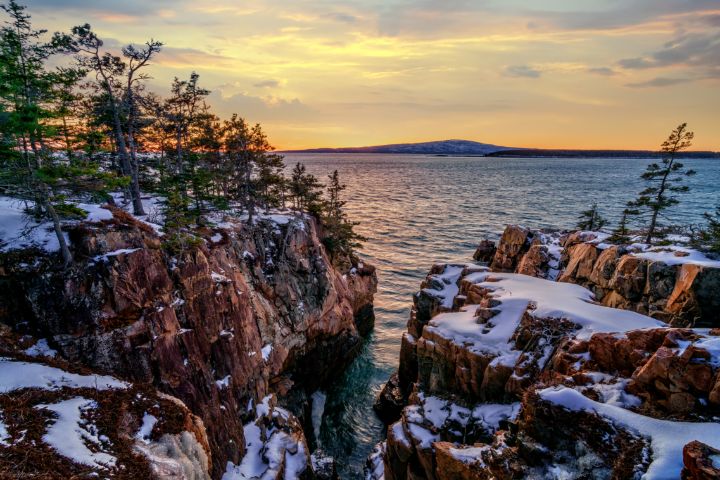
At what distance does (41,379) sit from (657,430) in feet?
64.6

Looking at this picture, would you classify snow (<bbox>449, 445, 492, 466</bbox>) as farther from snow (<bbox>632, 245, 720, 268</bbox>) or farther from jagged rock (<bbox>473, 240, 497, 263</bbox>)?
jagged rock (<bbox>473, 240, 497, 263</bbox>)

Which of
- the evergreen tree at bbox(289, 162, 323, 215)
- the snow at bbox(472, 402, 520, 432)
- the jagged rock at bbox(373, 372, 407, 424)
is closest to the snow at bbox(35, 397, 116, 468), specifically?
the snow at bbox(472, 402, 520, 432)

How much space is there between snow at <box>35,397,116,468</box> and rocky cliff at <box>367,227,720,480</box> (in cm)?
1200

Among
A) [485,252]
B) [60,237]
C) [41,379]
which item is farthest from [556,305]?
[485,252]

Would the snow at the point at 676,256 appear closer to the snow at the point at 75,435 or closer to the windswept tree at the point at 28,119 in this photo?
the snow at the point at 75,435

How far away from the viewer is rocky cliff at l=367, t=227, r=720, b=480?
32.9 ft

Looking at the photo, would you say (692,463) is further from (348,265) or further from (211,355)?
(348,265)

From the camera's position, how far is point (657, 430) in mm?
9867

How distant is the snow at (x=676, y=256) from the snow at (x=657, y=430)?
13.8 meters

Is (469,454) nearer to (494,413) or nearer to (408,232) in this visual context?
(494,413)

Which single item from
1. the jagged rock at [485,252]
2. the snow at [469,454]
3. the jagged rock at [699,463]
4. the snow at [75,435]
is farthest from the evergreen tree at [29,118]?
the jagged rock at [485,252]

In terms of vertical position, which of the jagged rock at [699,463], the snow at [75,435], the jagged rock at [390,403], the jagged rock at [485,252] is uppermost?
the jagged rock at [699,463]

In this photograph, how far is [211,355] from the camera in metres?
19.5

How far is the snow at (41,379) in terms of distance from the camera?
11.5 metres
